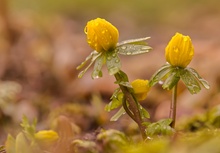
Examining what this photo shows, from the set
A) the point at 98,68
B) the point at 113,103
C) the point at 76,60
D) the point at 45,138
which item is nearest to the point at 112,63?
the point at 98,68

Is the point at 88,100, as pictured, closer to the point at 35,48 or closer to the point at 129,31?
the point at 35,48

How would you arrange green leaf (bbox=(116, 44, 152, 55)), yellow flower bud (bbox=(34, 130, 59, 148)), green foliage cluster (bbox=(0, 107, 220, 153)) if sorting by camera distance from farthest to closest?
yellow flower bud (bbox=(34, 130, 59, 148))
green leaf (bbox=(116, 44, 152, 55))
green foliage cluster (bbox=(0, 107, 220, 153))

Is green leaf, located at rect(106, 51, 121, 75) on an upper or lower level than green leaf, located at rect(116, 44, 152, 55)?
lower

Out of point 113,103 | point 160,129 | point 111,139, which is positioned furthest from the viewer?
point 111,139

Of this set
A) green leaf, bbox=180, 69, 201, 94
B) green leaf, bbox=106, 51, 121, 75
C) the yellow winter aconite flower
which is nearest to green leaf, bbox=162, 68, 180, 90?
green leaf, bbox=180, 69, 201, 94

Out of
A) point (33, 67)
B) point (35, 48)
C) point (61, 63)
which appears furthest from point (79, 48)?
point (61, 63)

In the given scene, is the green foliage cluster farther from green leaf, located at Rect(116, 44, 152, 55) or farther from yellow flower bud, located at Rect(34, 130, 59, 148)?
green leaf, located at Rect(116, 44, 152, 55)

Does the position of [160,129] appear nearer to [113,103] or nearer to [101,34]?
[113,103]
